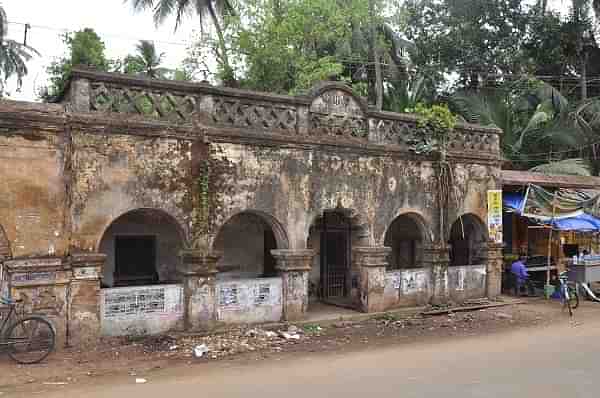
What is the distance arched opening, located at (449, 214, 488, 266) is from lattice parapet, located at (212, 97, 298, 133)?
5660mm

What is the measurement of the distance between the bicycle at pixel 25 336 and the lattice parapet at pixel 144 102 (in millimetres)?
3402

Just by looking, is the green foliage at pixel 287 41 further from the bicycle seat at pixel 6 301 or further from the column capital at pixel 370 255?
the bicycle seat at pixel 6 301

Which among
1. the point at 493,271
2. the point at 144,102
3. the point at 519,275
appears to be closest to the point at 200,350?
the point at 144,102

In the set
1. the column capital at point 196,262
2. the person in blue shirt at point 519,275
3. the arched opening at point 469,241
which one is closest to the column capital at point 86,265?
Result: the column capital at point 196,262

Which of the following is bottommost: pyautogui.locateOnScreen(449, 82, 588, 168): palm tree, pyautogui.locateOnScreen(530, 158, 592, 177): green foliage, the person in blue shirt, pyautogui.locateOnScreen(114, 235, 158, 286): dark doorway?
the person in blue shirt

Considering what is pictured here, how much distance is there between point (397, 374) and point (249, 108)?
5.58 m

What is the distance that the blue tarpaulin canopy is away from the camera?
1405 centimetres

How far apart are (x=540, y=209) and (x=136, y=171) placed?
1049cm

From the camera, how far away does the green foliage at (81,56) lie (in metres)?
17.7

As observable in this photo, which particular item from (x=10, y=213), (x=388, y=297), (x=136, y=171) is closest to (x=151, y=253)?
(x=136, y=171)

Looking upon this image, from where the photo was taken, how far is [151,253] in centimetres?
1141

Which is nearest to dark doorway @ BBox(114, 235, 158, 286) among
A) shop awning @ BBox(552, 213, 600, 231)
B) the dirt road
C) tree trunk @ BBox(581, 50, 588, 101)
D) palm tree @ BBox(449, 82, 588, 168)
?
the dirt road

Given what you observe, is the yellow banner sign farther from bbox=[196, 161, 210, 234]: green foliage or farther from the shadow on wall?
bbox=[196, 161, 210, 234]: green foliage

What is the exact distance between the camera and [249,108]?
10227mm
